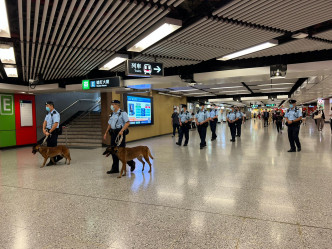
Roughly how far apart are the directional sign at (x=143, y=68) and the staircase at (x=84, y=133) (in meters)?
5.30

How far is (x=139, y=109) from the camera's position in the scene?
11.8 metres

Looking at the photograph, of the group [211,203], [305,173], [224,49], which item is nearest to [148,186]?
[211,203]

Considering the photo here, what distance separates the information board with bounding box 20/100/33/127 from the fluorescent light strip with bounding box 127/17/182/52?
8.48 meters

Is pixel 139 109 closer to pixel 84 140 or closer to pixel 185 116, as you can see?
pixel 84 140

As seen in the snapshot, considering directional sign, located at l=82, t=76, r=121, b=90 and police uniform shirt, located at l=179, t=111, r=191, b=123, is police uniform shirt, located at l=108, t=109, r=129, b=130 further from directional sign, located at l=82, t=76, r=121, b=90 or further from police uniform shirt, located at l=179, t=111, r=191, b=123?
police uniform shirt, located at l=179, t=111, r=191, b=123

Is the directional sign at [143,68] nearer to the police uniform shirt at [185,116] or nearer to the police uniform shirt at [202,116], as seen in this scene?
the police uniform shirt at [202,116]

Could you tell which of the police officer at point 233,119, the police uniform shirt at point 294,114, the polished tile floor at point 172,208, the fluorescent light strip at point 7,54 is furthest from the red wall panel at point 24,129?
the police uniform shirt at point 294,114

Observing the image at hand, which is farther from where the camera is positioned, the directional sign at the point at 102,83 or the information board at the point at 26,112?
the information board at the point at 26,112

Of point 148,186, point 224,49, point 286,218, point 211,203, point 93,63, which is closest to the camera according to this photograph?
point 286,218

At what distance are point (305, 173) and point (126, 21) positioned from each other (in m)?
4.41

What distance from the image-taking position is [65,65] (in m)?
7.07

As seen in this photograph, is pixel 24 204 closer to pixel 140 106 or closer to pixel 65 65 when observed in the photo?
pixel 65 65

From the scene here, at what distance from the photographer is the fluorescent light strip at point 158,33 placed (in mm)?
3717

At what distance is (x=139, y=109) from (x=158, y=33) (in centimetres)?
774
